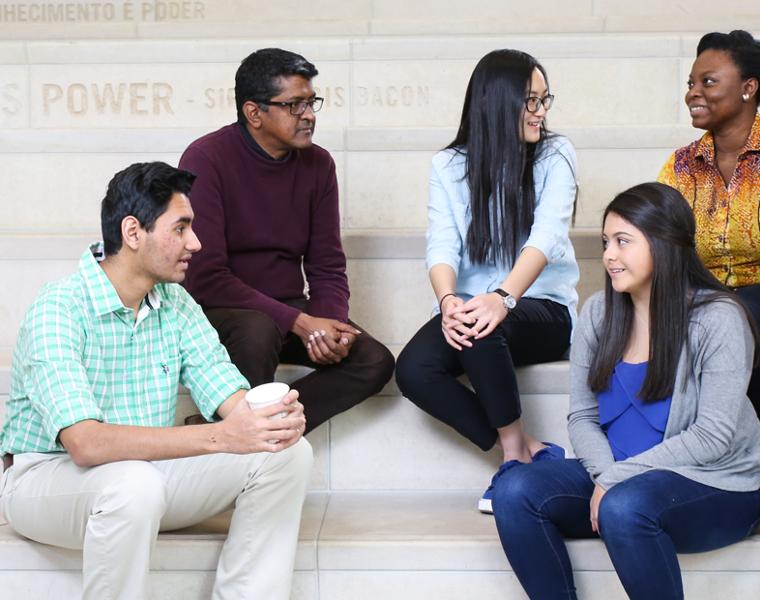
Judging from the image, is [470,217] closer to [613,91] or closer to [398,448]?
[398,448]

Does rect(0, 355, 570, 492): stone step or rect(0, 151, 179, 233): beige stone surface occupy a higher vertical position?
rect(0, 151, 179, 233): beige stone surface

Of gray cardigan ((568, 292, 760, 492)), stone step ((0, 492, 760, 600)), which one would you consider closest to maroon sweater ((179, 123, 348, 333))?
stone step ((0, 492, 760, 600))

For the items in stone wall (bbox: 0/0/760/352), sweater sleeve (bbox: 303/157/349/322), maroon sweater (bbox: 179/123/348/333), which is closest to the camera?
maroon sweater (bbox: 179/123/348/333)

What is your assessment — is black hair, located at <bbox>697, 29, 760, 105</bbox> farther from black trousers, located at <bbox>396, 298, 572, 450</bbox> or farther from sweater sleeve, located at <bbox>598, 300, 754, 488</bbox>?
sweater sleeve, located at <bbox>598, 300, 754, 488</bbox>

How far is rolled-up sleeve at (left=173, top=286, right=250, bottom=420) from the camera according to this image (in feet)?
8.23

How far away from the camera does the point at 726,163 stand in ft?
9.94

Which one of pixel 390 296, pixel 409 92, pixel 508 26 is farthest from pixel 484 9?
pixel 390 296

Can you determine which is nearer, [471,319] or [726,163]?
[471,319]

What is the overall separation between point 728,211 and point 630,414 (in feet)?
2.63

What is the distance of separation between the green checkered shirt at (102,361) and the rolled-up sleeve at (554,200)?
33.8 inches

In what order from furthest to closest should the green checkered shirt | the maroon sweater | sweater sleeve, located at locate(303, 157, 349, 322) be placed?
sweater sleeve, located at locate(303, 157, 349, 322) < the maroon sweater < the green checkered shirt

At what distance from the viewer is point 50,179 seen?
3.93 meters

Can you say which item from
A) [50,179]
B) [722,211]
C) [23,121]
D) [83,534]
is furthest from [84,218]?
[722,211]

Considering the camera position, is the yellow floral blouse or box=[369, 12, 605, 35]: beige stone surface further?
box=[369, 12, 605, 35]: beige stone surface
